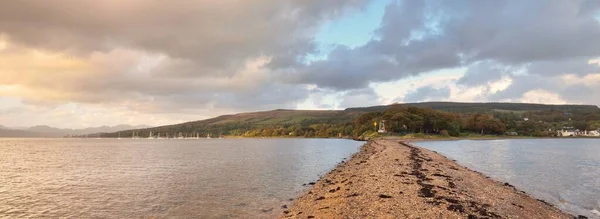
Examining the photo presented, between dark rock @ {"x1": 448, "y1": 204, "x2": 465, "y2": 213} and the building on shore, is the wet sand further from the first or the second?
the building on shore

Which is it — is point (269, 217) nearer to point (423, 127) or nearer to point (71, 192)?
point (71, 192)

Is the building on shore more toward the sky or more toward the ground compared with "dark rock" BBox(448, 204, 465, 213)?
more toward the sky

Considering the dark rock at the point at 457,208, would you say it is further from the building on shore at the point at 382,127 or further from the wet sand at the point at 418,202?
the building on shore at the point at 382,127

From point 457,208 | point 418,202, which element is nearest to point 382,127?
point 418,202

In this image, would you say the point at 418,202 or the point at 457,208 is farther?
the point at 418,202

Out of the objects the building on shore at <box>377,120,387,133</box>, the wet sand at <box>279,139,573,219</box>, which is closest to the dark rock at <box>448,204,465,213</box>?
the wet sand at <box>279,139,573,219</box>

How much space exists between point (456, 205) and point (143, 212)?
60.8 ft

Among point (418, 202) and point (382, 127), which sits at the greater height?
point (382, 127)

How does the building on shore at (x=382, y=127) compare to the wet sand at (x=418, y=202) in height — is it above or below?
above

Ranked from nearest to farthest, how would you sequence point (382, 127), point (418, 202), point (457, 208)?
point (457, 208), point (418, 202), point (382, 127)

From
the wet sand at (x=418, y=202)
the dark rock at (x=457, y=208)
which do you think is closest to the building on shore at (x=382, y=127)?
the wet sand at (x=418, y=202)

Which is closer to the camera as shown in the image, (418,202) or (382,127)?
(418,202)

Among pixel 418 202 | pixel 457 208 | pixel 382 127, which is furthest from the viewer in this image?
pixel 382 127

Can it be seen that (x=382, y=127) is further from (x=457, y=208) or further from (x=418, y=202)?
(x=457, y=208)
